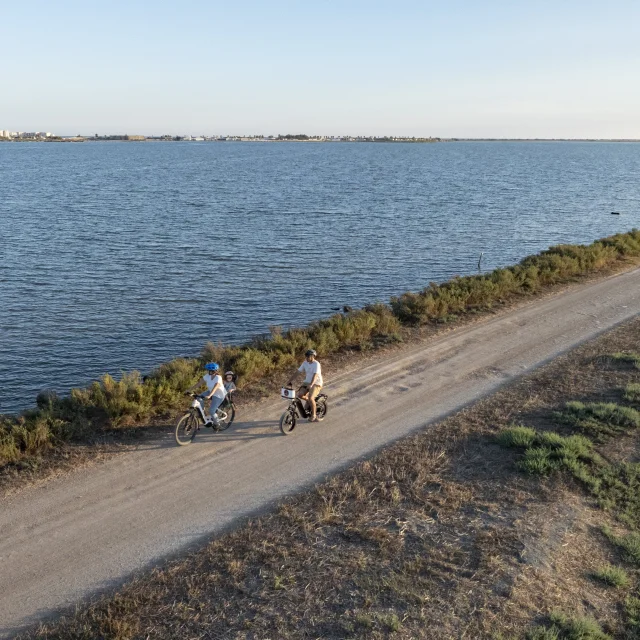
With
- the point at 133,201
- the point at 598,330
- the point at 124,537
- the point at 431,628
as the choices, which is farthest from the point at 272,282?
the point at 133,201

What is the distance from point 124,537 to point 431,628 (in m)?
4.76

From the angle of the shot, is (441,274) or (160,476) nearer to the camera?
(160,476)

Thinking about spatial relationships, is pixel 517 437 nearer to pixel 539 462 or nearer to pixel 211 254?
pixel 539 462

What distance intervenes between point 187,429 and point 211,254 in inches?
1144

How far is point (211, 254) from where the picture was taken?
40219mm

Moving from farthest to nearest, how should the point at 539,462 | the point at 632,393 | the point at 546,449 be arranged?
the point at 632,393 < the point at 546,449 < the point at 539,462

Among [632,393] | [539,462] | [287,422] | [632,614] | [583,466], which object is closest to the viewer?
[632,614]

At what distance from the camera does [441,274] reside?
3625 centimetres

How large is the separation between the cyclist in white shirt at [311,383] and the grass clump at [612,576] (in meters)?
6.34

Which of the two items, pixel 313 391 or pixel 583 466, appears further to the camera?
pixel 313 391

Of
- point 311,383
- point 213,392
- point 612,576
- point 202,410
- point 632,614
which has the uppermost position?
point 213,392

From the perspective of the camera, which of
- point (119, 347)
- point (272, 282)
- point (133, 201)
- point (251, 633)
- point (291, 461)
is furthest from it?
point (133, 201)

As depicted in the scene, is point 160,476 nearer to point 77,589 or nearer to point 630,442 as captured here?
point 77,589

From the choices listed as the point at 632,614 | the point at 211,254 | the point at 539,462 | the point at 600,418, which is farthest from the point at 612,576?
the point at 211,254
